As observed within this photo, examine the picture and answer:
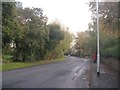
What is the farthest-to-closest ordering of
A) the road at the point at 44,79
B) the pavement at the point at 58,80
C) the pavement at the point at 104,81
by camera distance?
the road at the point at 44,79
the pavement at the point at 58,80
the pavement at the point at 104,81

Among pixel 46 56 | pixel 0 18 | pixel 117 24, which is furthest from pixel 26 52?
pixel 117 24

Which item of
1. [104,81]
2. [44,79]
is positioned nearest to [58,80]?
[44,79]

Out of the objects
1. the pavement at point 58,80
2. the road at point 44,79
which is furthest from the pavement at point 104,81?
the road at point 44,79

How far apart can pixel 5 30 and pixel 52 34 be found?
1511 inches

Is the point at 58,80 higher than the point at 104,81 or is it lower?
lower

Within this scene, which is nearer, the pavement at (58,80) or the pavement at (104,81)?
the pavement at (104,81)

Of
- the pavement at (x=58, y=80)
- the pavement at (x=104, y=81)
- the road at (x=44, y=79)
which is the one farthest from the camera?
the road at (x=44, y=79)

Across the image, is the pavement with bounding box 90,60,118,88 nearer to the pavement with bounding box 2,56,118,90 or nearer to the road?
the pavement with bounding box 2,56,118,90

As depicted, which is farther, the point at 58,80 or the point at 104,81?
the point at 58,80

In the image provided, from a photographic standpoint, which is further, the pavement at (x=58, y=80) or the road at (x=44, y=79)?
the road at (x=44, y=79)

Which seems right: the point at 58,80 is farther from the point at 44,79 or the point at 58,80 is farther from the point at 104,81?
the point at 104,81

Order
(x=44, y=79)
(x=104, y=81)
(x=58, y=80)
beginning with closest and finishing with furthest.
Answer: (x=104, y=81), (x=58, y=80), (x=44, y=79)

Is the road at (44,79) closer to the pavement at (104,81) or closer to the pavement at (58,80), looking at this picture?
the pavement at (58,80)

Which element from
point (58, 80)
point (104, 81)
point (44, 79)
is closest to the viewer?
point (104, 81)
